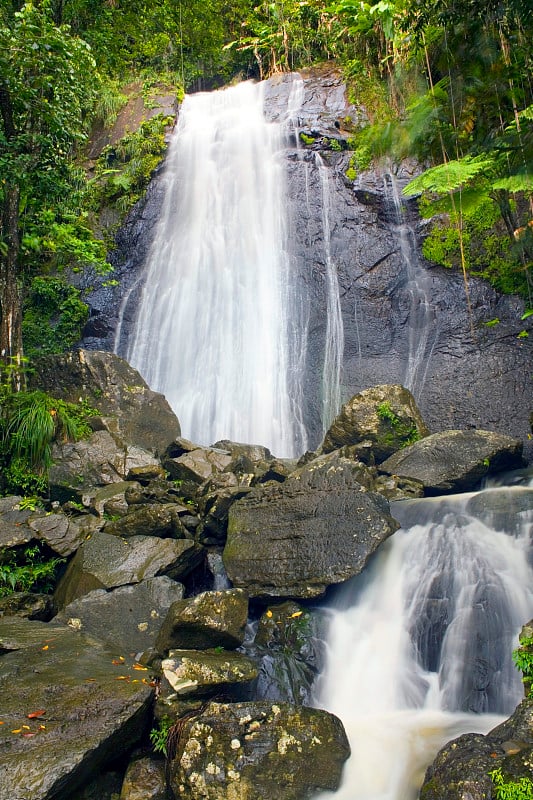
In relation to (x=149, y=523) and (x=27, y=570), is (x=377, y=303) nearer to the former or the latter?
(x=149, y=523)

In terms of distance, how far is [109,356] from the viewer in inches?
423

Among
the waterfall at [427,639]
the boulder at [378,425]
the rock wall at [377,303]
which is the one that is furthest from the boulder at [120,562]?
the rock wall at [377,303]

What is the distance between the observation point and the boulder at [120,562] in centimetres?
647

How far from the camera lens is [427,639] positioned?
19.1 feet

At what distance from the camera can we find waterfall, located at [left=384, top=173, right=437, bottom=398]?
39.6 ft

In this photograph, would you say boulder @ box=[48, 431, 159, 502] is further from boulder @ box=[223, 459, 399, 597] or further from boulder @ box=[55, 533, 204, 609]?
boulder @ box=[223, 459, 399, 597]

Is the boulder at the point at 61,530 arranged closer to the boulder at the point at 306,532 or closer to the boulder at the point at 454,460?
the boulder at the point at 306,532

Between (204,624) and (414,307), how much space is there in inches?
375

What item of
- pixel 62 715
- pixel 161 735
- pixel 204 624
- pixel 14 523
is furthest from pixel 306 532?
pixel 14 523

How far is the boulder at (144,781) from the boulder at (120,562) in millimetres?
2306

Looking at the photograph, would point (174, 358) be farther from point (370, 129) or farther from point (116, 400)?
point (370, 129)

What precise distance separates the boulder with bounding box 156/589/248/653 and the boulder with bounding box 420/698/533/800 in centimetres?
199

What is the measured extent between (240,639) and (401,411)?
17.5 feet

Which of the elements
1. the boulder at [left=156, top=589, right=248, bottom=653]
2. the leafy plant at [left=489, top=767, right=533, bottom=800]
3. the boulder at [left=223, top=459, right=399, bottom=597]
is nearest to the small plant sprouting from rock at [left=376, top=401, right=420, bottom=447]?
the boulder at [left=223, top=459, right=399, bottom=597]
